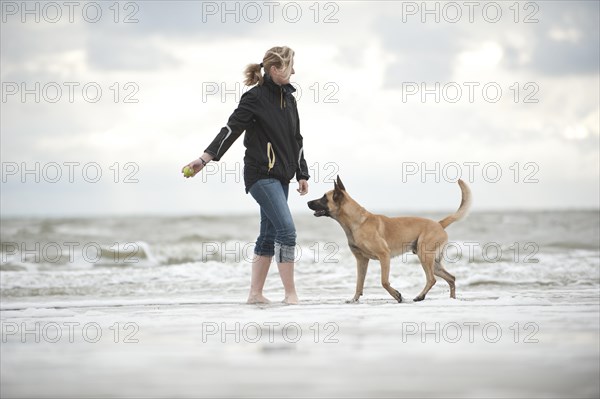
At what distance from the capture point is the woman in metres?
6.39

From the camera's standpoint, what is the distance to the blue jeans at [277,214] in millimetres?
6465

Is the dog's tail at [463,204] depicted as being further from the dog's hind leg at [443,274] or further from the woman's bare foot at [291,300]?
the woman's bare foot at [291,300]

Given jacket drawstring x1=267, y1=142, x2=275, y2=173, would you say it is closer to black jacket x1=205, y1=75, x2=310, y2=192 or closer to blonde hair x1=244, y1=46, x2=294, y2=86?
black jacket x1=205, y1=75, x2=310, y2=192

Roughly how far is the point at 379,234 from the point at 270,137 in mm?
1530

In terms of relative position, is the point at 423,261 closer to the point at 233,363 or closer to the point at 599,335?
the point at 599,335

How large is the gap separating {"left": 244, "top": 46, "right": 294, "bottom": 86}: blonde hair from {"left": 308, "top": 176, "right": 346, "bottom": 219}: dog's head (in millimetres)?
1318

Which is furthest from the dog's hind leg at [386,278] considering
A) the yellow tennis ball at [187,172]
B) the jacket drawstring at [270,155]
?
the yellow tennis ball at [187,172]

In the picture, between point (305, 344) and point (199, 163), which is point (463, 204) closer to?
point (199, 163)

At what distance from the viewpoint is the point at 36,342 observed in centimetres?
474

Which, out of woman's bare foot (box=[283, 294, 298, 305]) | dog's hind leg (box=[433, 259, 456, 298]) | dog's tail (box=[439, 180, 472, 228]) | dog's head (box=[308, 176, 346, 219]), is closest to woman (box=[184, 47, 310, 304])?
woman's bare foot (box=[283, 294, 298, 305])

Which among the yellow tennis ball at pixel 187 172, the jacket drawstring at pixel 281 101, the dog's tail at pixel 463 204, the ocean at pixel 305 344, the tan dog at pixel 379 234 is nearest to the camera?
the ocean at pixel 305 344

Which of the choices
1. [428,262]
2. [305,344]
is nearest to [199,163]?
[305,344]

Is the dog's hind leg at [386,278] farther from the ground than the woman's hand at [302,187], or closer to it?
closer to it

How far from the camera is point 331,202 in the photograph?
7.25 meters
